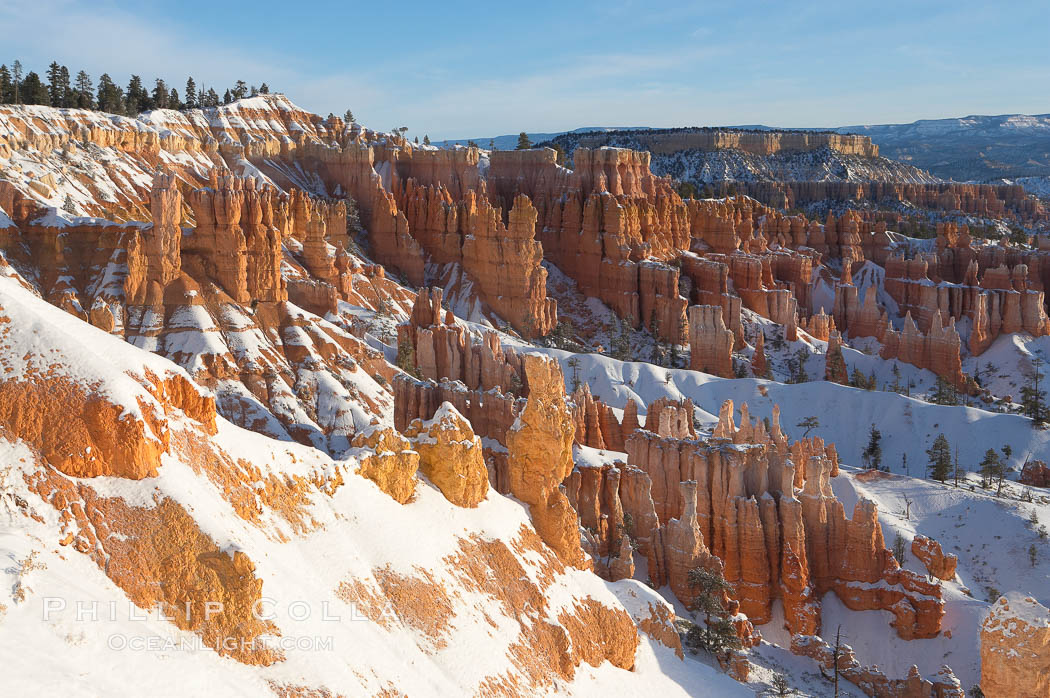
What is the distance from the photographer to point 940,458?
182 feet

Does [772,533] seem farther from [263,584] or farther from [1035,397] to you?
[1035,397]

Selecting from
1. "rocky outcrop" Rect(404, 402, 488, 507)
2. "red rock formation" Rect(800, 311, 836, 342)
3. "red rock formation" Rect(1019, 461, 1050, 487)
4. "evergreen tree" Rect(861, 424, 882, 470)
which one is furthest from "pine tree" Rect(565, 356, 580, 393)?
"rocky outcrop" Rect(404, 402, 488, 507)

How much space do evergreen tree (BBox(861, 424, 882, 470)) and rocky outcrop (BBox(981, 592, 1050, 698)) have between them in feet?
141

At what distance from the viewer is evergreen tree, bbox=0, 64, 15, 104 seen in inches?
3531

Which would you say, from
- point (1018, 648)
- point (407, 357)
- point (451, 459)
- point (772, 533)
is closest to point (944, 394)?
point (772, 533)

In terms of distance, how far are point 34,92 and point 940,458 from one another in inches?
3532

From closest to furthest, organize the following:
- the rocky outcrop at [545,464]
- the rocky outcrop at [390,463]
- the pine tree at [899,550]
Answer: the rocky outcrop at [390,463], the rocky outcrop at [545,464], the pine tree at [899,550]

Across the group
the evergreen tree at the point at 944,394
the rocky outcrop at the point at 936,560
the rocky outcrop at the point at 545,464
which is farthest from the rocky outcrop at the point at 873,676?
the evergreen tree at the point at 944,394

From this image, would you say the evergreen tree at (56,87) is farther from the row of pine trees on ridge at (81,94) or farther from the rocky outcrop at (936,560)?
the rocky outcrop at (936,560)

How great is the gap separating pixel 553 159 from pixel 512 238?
2859 cm

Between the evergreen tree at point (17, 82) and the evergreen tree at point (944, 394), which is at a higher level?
the evergreen tree at point (17, 82)

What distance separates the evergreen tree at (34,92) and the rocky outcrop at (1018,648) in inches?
3852

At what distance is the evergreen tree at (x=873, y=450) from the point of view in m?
60.4

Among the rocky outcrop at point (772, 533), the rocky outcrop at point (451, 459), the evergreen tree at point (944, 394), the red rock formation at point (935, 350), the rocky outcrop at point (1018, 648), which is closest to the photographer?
the rocky outcrop at point (1018, 648)
